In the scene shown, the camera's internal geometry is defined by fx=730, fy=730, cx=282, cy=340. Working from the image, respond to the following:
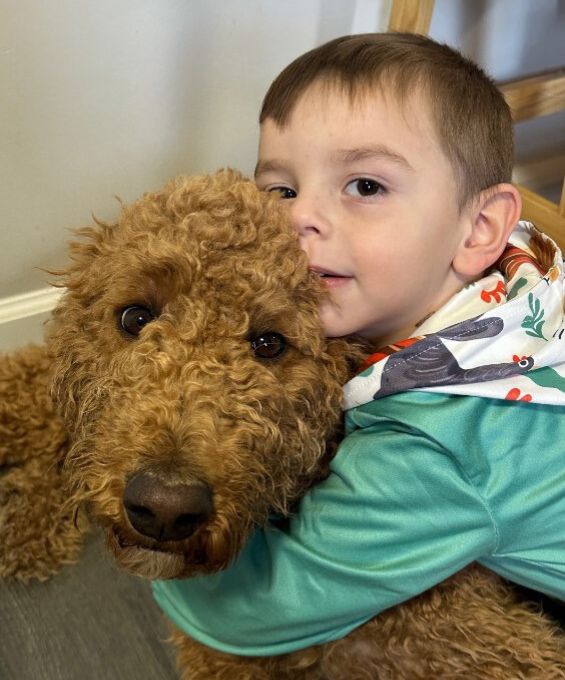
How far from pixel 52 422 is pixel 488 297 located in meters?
0.85

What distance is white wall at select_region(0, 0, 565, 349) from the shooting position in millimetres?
1357

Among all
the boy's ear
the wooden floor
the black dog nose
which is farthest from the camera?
the wooden floor

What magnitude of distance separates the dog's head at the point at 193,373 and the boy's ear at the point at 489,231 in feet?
0.83

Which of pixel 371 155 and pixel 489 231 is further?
pixel 489 231

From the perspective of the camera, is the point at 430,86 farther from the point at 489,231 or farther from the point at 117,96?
the point at 117,96

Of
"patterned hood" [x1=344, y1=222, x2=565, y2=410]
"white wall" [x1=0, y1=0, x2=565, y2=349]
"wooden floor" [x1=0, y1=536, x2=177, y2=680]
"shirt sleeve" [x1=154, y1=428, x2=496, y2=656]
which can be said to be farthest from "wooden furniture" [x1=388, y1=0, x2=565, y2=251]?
"wooden floor" [x1=0, y1=536, x2=177, y2=680]

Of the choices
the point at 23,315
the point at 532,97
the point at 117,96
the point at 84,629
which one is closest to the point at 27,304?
the point at 23,315

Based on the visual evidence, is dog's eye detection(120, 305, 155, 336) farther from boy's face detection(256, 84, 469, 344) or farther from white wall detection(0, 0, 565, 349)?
white wall detection(0, 0, 565, 349)

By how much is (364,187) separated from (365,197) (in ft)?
0.05

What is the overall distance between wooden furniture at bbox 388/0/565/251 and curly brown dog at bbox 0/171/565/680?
0.80 metres

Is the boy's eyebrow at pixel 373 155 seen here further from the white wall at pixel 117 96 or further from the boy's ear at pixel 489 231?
the white wall at pixel 117 96

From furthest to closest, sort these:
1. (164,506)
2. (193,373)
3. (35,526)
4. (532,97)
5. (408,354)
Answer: (532,97), (35,526), (408,354), (193,373), (164,506)

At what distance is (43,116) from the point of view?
4.61 feet

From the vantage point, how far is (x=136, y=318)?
2.83 ft
